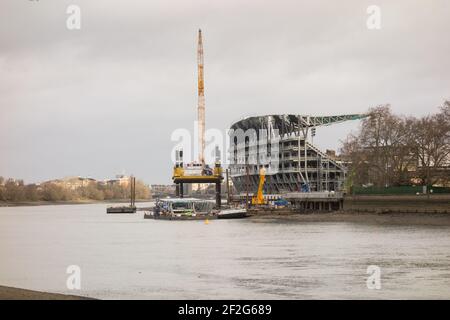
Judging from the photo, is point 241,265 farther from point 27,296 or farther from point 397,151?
point 397,151

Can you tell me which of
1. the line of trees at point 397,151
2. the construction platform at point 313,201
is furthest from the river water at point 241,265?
the construction platform at point 313,201

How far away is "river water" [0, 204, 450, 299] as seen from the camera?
3566cm

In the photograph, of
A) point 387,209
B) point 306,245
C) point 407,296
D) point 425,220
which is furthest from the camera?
point 387,209

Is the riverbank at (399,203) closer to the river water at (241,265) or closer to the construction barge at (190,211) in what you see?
the construction barge at (190,211)

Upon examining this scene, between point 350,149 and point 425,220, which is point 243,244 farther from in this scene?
point 350,149

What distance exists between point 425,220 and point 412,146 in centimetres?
2496

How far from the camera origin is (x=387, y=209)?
119688mm

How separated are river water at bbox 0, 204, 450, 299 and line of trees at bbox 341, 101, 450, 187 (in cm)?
4130

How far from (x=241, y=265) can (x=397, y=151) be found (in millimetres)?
83820

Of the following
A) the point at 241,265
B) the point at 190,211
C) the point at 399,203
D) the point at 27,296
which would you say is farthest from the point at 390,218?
the point at 27,296

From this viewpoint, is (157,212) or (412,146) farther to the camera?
(157,212)

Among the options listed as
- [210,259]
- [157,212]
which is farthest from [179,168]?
[210,259]

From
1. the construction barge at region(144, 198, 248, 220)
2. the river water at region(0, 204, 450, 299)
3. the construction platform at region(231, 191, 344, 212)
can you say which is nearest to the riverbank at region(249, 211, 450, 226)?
the construction barge at region(144, 198, 248, 220)

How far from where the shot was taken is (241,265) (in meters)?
48.2
